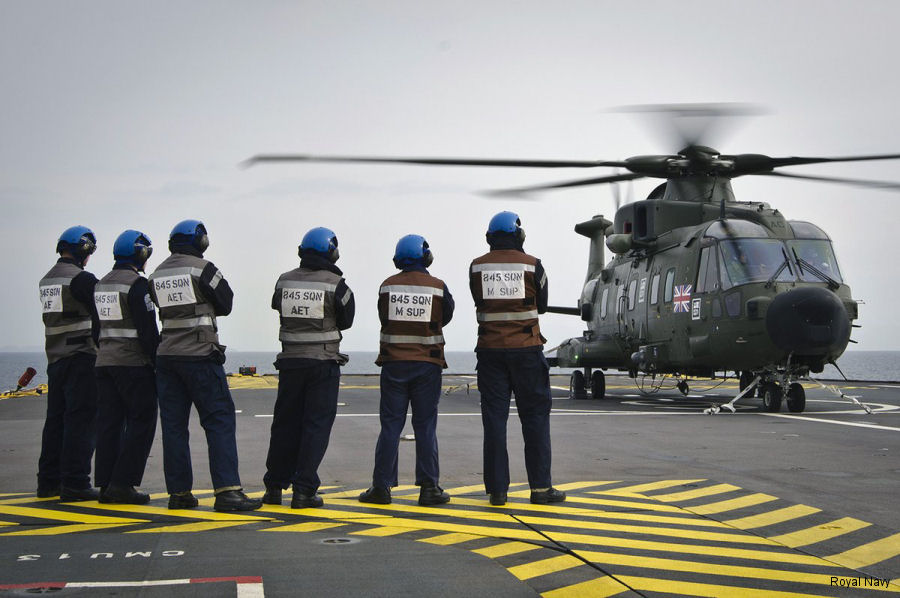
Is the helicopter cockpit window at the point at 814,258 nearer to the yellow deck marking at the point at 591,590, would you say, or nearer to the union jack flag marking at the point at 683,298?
the union jack flag marking at the point at 683,298

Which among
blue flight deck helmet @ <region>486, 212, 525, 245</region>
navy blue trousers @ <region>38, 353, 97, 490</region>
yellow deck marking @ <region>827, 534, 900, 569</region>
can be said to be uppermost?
blue flight deck helmet @ <region>486, 212, 525, 245</region>

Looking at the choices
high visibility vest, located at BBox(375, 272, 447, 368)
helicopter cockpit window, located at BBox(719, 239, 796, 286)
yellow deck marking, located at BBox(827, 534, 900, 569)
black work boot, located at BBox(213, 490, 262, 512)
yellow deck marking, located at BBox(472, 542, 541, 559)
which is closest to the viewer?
yellow deck marking, located at BBox(827, 534, 900, 569)

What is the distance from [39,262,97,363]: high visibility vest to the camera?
7125 millimetres

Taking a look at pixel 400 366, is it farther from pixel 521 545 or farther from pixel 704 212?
pixel 704 212

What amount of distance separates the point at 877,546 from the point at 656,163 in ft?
41.1

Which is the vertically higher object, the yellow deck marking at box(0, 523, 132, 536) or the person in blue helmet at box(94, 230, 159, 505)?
the person in blue helmet at box(94, 230, 159, 505)

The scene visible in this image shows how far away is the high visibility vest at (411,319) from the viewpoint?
22.5ft

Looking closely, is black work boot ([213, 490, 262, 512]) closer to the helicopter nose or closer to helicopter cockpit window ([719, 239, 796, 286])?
the helicopter nose

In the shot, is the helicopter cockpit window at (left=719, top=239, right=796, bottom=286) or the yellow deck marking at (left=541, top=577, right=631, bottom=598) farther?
the helicopter cockpit window at (left=719, top=239, right=796, bottom=286)

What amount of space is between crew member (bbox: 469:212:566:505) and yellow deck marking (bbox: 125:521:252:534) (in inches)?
74.2

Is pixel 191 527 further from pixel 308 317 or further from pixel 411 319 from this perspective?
pixel 411 319

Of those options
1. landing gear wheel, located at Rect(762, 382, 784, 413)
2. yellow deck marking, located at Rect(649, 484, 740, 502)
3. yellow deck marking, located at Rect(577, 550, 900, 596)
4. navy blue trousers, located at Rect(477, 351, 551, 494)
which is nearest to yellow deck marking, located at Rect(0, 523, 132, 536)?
navy blue trousers, located at Rect(477, 351, 551, 494)

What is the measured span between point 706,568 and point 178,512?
11.6 feet

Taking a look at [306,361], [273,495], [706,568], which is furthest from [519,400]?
[706,568]
